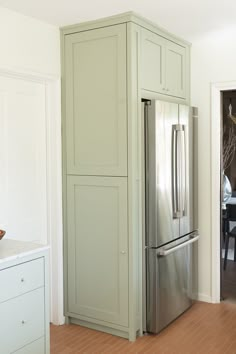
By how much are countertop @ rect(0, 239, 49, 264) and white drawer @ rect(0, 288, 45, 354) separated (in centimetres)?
26

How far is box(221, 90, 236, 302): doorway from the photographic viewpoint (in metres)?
4.34

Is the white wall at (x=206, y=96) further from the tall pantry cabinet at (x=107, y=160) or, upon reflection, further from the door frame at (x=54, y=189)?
the door frame at (x=54, y=189)

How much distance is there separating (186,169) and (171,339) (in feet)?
4.75

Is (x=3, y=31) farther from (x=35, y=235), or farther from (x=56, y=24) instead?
(x=35, y=235)

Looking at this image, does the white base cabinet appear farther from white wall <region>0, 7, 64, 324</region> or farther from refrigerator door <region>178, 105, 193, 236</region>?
refrigerator door <region>178, 105, 193, 236</region>

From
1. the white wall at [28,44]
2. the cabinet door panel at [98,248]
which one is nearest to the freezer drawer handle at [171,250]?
the cabinet door panel at [98,248]

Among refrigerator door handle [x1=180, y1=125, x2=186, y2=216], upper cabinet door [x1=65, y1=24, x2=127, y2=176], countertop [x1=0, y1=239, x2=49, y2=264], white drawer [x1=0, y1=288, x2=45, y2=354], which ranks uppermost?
upper cabinet door [x1=65, y1=24, x2=127, y2=176]

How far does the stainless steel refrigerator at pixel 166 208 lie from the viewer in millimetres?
3525

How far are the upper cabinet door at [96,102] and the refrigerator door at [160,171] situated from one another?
0.22m

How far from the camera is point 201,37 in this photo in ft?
13.5

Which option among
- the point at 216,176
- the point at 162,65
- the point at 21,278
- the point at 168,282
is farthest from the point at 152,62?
the point at 21,278

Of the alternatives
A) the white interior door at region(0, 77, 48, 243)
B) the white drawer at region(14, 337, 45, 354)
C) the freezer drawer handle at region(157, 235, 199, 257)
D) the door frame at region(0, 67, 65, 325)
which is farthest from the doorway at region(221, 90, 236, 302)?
the white drawer at region(14, 337, 45, 354)

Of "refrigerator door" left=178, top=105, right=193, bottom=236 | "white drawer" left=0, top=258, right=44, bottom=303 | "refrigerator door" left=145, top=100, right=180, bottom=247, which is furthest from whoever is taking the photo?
"refrigerator door" left=178, top=105, right=193, bottom=236

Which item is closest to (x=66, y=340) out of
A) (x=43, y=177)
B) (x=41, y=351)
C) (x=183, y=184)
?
(x=41, y=351)
